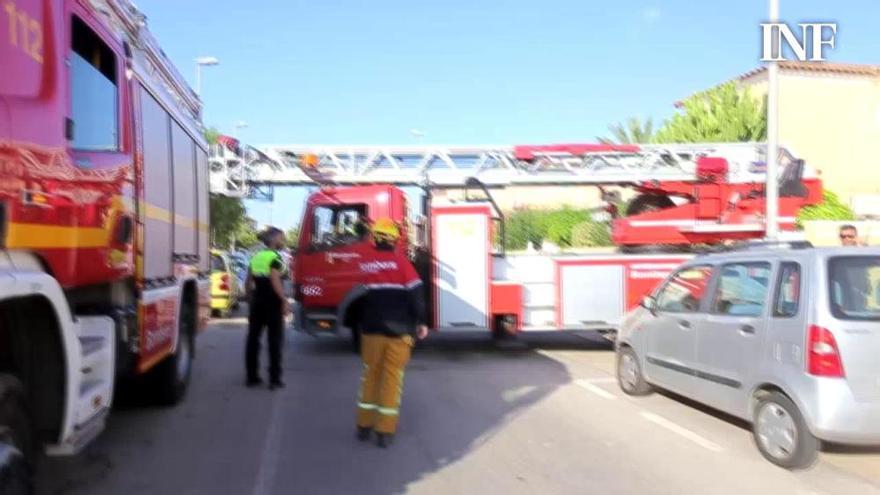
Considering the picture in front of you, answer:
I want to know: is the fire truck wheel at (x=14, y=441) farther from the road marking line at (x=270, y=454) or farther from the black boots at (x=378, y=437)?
the black boots at (x=378, y=437)

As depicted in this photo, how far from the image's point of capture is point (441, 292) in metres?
12.9

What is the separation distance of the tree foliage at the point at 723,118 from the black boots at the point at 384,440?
28.7 m

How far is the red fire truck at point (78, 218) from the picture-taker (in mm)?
3953

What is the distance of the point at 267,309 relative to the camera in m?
9.90

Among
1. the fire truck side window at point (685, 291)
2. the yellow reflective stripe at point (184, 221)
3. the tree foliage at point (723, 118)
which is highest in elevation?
the tree foliage at point (723, 118)

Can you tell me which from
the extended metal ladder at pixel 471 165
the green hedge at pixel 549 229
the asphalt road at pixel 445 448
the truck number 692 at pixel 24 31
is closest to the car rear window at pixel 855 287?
the asphalt road at pixel 445 448

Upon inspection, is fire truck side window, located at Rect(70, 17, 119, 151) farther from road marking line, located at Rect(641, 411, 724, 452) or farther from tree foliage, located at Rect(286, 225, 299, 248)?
tree foliage, located at Rect(286, 225, 299, 248)

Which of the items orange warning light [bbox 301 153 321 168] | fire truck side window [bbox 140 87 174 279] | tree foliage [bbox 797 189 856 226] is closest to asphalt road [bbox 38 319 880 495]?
fire truck side window [bbox 140 87 174 279]

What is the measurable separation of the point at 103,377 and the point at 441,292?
7985 mm

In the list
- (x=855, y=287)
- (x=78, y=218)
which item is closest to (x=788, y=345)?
(x=855, y=287)

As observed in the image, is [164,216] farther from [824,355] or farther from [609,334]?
[609,334]

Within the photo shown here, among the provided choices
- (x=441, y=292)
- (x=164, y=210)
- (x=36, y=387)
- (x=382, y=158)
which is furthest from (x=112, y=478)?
(x=382, y=158)

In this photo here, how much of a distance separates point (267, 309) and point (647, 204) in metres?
8.71

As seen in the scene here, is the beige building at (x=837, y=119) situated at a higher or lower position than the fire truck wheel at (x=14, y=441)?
higher
